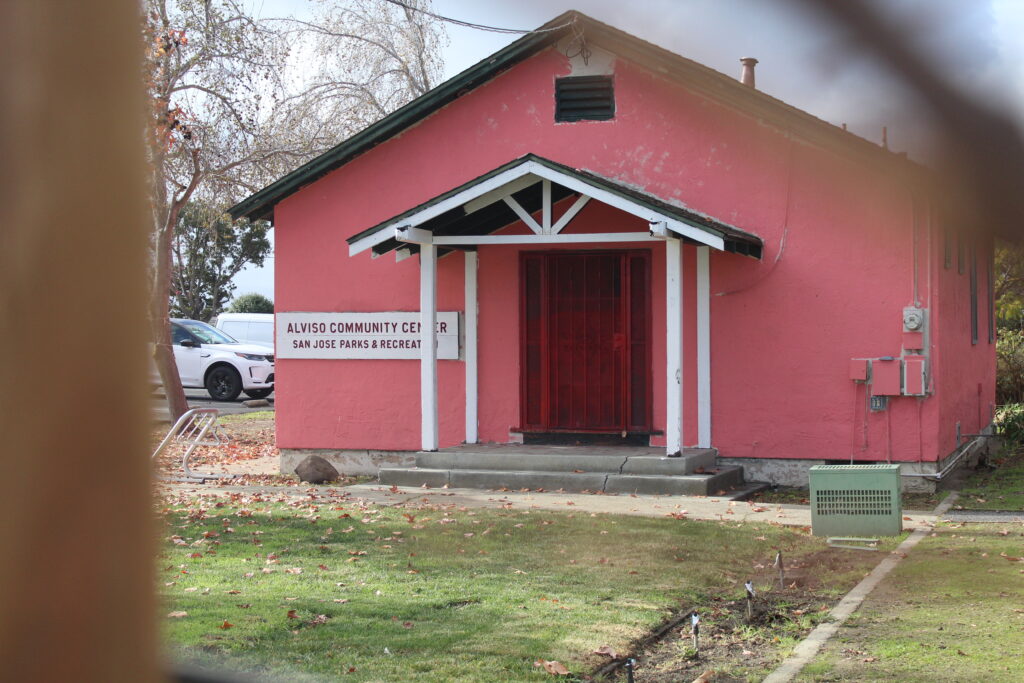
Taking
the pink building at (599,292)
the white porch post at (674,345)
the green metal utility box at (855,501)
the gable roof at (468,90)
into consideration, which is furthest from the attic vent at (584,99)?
the green metal utility box at (855,501)

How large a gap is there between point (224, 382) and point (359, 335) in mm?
14414

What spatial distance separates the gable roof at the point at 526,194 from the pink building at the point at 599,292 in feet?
0.11

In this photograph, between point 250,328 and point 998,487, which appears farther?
point 250,328

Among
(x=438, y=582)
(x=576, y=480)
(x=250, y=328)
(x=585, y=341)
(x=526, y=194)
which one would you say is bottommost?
(x=438, y=582)

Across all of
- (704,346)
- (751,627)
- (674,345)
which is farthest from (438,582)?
(704,346)

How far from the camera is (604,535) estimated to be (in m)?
9.62

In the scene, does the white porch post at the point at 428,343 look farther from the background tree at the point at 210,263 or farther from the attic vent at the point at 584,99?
the background tree at the point at 210,263

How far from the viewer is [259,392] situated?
2875 cm

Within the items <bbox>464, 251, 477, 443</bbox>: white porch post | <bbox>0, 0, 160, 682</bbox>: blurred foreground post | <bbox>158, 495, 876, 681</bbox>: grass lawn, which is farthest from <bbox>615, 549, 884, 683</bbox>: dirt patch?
<bbox>464, 251, 477, 443</bbox>: white porch post

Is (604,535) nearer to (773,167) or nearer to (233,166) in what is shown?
(773,167)

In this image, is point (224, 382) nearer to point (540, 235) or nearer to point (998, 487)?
point (540, 235)

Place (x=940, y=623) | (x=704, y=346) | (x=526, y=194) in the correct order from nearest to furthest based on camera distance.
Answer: (x=940, y=623)
(x=704, y=346)
(x=526, y=194)

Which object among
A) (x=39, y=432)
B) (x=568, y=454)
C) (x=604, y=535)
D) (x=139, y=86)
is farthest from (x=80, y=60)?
(x=568, y=454)

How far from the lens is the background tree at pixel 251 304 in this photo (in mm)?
49406
